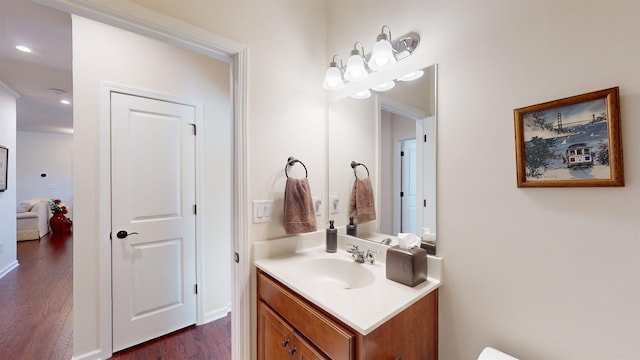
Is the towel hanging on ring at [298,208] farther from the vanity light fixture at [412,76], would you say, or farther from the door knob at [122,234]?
the door knob at [122,234]

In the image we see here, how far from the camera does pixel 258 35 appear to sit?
4.68 ft

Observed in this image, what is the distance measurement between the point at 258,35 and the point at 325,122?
66cm

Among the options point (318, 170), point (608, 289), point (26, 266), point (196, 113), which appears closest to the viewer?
point (608, 289)

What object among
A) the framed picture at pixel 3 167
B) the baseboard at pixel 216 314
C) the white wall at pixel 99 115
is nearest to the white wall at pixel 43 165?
the framed picture at pixel 3 167

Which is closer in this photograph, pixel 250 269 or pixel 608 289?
pixel 608 289

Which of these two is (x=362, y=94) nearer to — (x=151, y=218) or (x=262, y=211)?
(x=262, y=211)

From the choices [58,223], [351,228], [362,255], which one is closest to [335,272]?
[362,255]

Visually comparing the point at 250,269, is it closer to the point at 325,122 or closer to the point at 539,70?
the point at 325,122

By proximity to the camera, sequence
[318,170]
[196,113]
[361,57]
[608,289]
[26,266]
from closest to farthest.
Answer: [608,289] → [361,57] → [318,170] → [196,113] → [26,266]

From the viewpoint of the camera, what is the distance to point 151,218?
6.40ft

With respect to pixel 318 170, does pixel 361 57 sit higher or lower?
higher

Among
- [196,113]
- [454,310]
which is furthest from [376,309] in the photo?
[196,113]

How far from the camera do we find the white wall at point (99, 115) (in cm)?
167

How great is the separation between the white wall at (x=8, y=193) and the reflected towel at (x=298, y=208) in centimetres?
444
